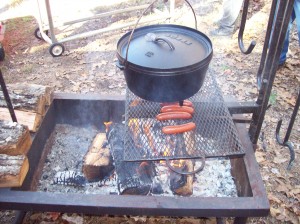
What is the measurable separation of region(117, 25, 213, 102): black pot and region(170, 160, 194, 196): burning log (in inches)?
24.6

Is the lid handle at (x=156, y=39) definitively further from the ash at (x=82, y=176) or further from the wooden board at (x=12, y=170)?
the wooden board at (x=12, y=170)

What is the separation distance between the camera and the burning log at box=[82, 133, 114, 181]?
2.50m

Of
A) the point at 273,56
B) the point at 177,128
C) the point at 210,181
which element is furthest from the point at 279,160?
the point at 177,128

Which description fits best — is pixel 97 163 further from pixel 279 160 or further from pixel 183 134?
pixel 279 160

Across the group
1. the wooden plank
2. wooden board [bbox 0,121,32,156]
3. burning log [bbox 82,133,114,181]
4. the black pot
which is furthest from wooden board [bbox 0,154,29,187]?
the black pot

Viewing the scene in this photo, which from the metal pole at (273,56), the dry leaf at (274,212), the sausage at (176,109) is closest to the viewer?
the metal pole at (273,56)

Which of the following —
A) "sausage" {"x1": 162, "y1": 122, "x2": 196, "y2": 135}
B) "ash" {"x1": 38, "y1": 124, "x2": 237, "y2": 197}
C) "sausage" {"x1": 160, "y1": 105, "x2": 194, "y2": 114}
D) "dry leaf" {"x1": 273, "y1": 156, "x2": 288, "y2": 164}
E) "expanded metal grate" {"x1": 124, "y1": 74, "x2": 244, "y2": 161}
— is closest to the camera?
"expanded metal grate" {"x1": 124, "y1": 74, "x2": 244, "y2": 161}

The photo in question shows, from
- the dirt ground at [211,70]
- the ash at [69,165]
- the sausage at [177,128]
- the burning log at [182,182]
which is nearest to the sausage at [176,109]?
the sausage at [177,128]

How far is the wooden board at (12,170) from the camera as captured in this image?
2002 millimetres

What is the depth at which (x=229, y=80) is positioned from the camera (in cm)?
443

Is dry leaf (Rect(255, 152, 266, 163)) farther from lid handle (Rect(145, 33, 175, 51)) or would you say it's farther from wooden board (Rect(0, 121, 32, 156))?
wooden board (Rect(0, 121, 32, 156))

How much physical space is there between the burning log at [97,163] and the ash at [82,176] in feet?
0.23

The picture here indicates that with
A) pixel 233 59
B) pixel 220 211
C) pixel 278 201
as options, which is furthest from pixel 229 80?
pixel 220 211

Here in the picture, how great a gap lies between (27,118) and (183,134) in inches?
48.4
